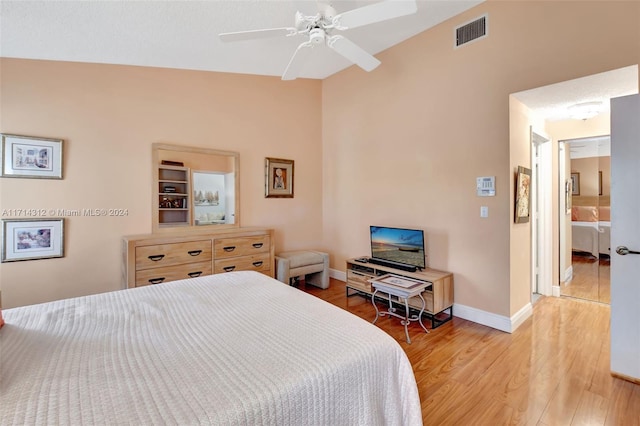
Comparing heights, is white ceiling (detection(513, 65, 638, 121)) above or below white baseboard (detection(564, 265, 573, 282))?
above

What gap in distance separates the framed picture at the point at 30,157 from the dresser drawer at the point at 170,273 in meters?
1.24

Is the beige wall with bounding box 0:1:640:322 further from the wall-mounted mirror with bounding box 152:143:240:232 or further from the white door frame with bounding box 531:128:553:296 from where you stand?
the white door frame with bounding box 531:128:553:296

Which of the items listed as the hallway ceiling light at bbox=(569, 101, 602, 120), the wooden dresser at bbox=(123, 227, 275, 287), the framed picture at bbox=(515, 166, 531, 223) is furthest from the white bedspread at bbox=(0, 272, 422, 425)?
the hallway ceiling light at bbox=(569, 101, 602, 120)

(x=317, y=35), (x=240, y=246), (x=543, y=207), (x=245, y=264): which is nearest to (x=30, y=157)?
(x=240, y=246)

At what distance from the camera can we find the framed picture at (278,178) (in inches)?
162

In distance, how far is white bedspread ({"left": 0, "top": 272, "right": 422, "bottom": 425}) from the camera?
0.78 meters

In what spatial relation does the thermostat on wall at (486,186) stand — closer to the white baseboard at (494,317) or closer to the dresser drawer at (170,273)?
the white baseboard at (494,317)

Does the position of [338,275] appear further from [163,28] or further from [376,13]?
[163,28]

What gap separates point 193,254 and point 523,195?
348 centimetres

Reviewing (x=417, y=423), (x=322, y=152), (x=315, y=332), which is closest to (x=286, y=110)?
(x=322, y=152)

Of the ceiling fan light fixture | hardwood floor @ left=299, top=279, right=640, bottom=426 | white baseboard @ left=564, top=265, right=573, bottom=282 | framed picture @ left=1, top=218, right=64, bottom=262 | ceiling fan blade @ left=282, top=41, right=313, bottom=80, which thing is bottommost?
hardwood floor @ left=299, top=279, right=640, bottom=426

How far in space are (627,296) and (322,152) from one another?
3778 millimetres

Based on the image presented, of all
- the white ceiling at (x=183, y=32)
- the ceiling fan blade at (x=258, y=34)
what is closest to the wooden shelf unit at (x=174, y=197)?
the white ceiling at (x=183, y=32)

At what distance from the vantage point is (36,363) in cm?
97
